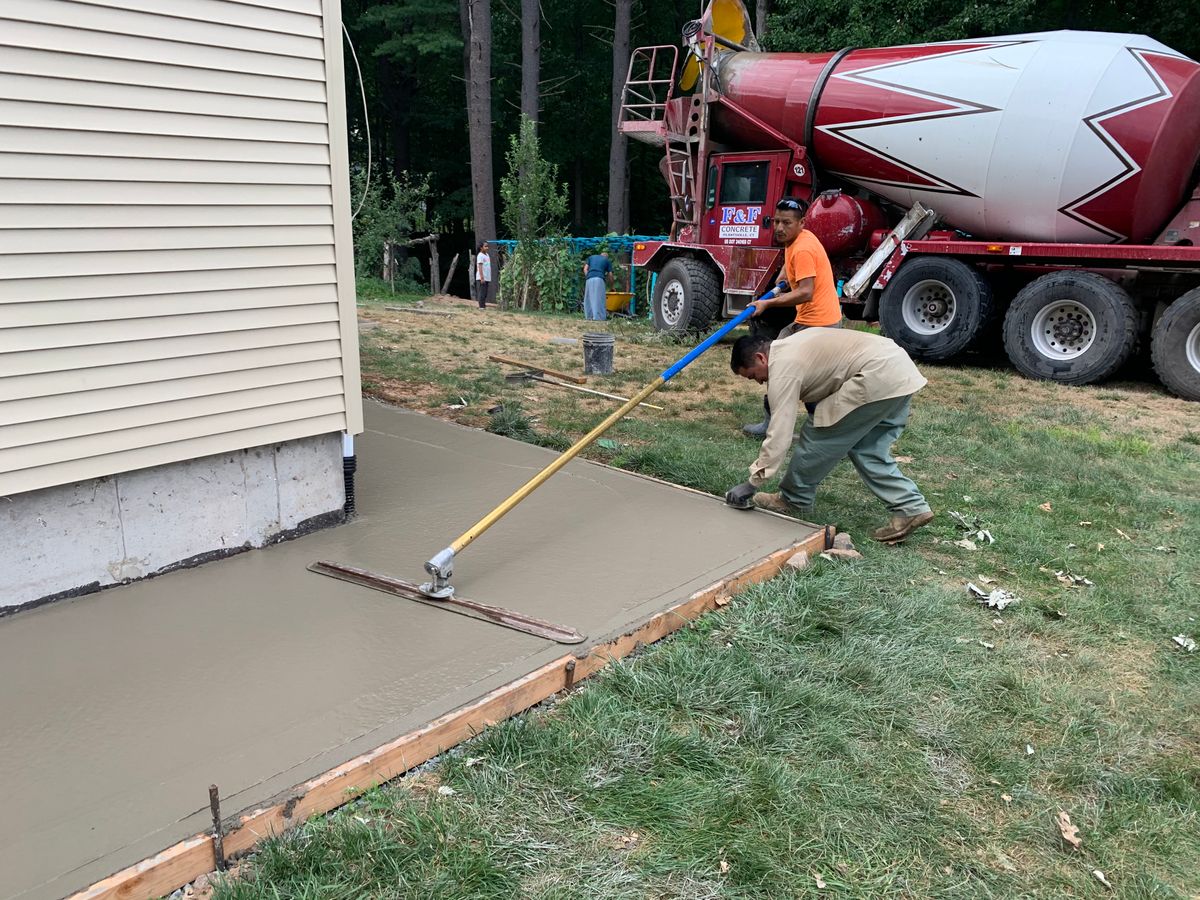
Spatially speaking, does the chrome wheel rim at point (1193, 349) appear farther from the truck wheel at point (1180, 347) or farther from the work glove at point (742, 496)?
the work glove at point (742, 496)

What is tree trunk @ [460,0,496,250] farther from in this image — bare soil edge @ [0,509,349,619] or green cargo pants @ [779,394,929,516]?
green cargo pants @ [779,394,929,516]

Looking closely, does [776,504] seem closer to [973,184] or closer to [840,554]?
[840,554]

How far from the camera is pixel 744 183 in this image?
33.2 ft

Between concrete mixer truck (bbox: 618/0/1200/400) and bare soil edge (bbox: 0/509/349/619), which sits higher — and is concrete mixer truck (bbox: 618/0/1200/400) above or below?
above

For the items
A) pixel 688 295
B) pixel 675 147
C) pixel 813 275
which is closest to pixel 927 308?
pixel 688 295

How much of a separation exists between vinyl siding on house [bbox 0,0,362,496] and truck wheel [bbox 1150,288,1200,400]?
24.5 ft

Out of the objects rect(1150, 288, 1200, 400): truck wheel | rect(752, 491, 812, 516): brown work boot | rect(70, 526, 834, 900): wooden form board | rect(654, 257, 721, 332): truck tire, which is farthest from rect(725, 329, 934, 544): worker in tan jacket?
rect(654, 257, 721, 332): truck tire

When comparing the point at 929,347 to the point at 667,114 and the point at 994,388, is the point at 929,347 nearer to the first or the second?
the point at 994,388

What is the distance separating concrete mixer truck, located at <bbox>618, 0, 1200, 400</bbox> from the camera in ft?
25.0

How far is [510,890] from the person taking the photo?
195 cm

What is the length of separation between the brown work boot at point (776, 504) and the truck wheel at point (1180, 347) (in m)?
5.34

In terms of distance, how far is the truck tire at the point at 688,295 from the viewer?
10.7 m

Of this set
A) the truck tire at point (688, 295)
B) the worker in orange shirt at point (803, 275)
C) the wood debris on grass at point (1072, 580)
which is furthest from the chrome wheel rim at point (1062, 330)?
the wood debris on grass at point (1072, 580)

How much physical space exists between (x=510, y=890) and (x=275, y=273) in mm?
2679
